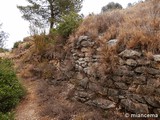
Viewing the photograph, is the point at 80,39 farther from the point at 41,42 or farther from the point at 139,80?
the point at 41,42

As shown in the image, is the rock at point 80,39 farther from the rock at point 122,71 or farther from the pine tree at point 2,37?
the pine tree at point 2,37

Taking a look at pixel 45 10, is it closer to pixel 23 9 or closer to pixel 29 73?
pixel 23 9

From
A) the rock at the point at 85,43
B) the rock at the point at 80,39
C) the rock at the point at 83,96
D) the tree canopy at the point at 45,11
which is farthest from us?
the tree canopy at the point at 45,11

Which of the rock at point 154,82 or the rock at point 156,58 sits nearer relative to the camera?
the rock at point 154,82

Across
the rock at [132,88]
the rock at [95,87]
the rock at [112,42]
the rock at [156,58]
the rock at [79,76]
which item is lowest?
the rock at [95,87]

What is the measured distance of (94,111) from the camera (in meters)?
5.96

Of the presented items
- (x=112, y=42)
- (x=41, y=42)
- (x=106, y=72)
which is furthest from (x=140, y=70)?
(x=41, y=42)

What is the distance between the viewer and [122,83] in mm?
5637

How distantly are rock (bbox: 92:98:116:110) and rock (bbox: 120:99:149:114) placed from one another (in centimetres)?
31

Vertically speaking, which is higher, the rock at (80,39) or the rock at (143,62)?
the rock at (80,39)

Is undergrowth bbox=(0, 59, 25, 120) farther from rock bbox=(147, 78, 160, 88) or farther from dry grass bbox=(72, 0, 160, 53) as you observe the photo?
rock bbox=(147, 78, 160, 88)

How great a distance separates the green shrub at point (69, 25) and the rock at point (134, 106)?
4128 mm

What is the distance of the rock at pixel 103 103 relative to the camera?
5783 millimetres

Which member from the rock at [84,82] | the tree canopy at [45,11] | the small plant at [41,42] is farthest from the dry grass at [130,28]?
the tree canopy at [45,11]
